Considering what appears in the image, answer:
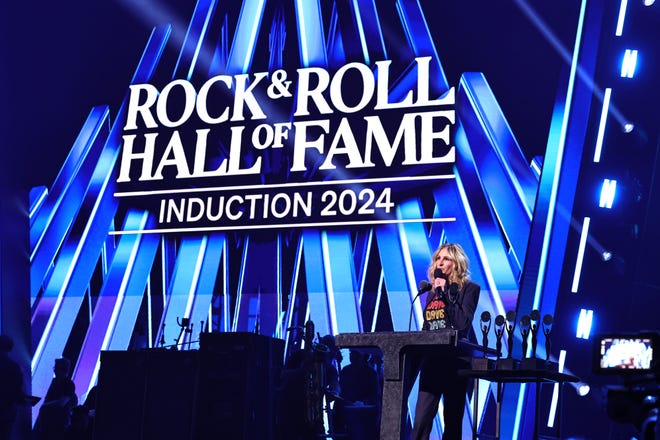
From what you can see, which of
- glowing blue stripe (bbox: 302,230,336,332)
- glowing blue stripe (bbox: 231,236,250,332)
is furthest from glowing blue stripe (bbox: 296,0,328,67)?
glowing blue stripe (bbox: 231,236,250,332)

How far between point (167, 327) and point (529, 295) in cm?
304

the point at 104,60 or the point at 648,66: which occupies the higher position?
the point at 104,60

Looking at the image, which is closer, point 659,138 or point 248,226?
point 659,138

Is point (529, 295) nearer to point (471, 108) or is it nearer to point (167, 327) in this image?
point (471, 108)

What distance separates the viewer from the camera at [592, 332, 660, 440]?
6.53ft

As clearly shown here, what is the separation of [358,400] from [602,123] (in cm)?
279

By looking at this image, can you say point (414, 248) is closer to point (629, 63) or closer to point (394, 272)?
point (394, 272)

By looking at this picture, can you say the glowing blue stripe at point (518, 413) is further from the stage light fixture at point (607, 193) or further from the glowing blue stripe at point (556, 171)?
the stage light fixture at point (607, 193)

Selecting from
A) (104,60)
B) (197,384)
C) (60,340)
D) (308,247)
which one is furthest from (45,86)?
(197,384)

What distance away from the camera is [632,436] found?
5355 millimetres

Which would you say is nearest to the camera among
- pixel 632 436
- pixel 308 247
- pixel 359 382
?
pixel 632 436

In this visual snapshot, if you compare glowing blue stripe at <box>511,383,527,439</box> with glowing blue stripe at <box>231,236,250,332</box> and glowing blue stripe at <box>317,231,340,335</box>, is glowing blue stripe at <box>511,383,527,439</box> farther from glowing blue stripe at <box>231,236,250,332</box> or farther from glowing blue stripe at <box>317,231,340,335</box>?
glowing blue stripe at <box>231,236,250,332</box>

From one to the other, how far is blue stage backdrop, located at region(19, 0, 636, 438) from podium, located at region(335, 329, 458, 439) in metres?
3.08

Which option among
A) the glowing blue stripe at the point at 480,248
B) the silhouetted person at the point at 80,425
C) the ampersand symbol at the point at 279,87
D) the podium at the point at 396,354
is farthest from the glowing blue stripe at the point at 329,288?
the podium at the point at 396,354
